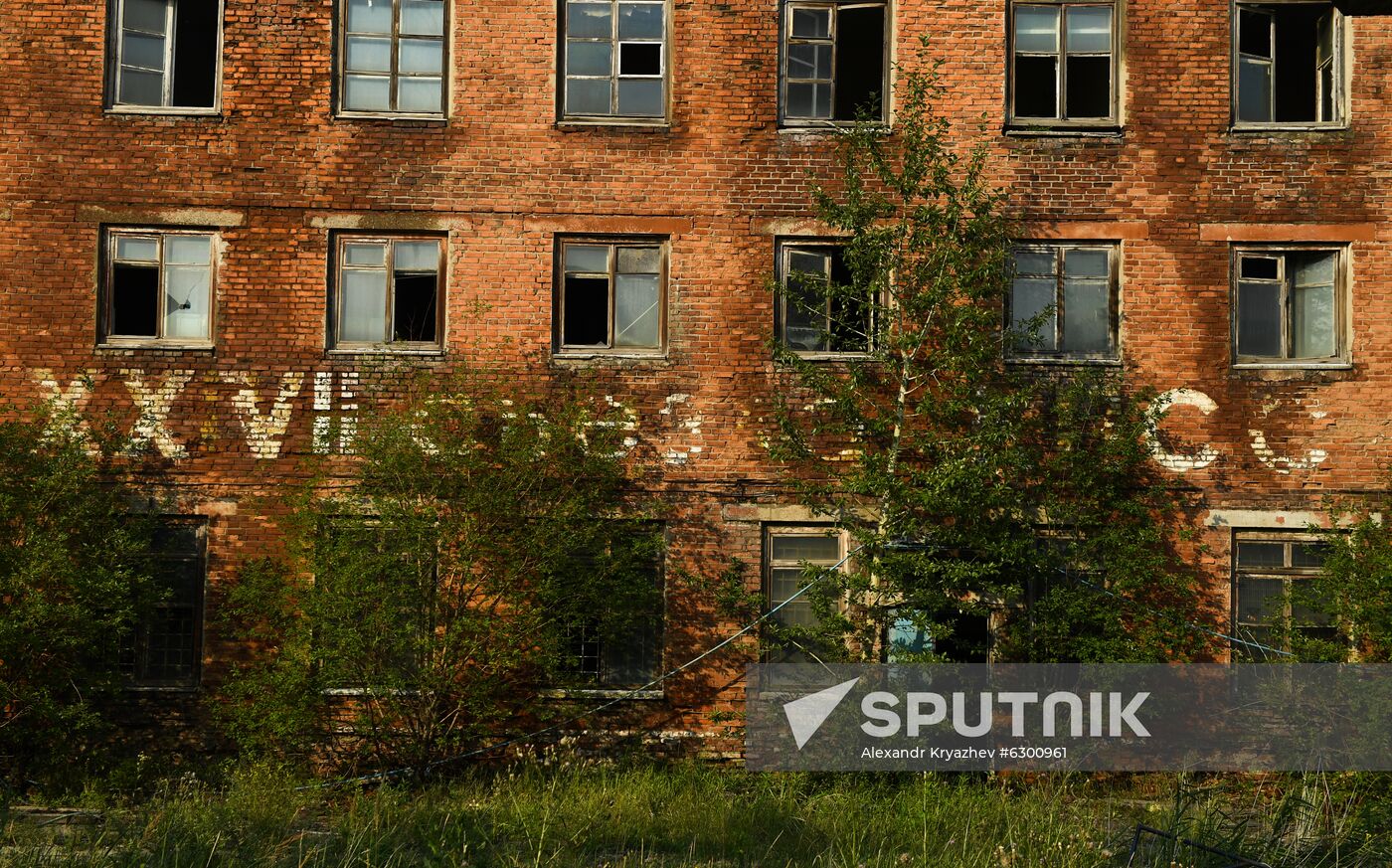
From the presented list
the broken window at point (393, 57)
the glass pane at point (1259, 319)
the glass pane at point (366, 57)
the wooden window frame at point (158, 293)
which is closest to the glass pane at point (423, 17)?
the broken window at point (393, 57)

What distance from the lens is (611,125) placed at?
1389 centimetres

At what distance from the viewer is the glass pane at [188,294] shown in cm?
1377

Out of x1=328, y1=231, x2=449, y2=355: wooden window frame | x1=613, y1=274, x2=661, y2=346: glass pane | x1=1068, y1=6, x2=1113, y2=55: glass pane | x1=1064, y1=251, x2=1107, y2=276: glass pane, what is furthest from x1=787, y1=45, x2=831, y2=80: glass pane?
x1=328, y1=231, x2=449, y2=355: wooden window frame

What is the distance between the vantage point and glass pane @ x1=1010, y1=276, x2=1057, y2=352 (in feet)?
45.7

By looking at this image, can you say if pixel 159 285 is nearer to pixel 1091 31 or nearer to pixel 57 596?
pixel 57 596

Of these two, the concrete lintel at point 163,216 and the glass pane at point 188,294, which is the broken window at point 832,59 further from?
the glass pane at point 188,294

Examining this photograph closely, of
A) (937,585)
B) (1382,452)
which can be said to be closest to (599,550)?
(937,585)

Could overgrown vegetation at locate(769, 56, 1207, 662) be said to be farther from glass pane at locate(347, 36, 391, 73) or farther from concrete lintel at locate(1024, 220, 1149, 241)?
glass pane at locate(347, 36, 391, 73)

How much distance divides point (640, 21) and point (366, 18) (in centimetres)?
296

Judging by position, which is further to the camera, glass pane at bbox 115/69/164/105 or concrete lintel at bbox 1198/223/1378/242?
glass pane at bbox 115/69/164/105

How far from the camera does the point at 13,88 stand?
13656mm

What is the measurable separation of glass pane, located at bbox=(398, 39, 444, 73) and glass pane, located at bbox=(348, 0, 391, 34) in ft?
0.94

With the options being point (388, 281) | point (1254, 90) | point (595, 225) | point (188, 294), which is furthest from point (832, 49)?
point (188, 294)

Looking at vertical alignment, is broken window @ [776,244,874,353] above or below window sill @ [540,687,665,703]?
above
